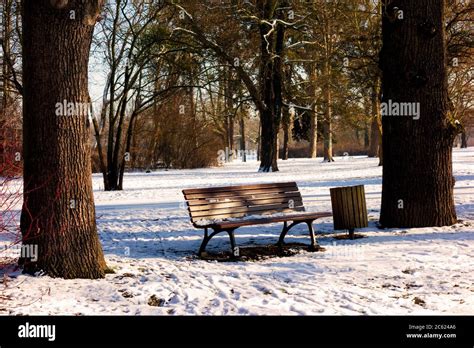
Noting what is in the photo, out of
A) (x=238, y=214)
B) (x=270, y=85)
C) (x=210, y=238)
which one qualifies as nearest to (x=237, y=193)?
(x=238, y=214)

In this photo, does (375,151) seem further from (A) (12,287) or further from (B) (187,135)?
(A) (12,287)

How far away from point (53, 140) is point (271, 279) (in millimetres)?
2887

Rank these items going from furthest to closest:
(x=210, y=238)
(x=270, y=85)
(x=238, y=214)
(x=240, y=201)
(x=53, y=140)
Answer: (x=270, y=85) → (x=240, y=201) → (x=238, y=214) → (x=210, y=238) → (x=53, y=140)

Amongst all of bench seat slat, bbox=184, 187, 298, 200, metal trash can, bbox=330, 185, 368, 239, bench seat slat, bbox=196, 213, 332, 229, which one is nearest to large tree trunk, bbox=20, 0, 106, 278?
bench seat slat, bbox=196, 213, 332, 229

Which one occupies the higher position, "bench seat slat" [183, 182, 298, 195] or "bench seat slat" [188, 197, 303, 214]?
"bench seat slat" [183, 182, 298, 195]

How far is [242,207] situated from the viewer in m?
8.62

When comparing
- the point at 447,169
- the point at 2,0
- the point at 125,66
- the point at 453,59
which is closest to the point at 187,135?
the point at 2,0

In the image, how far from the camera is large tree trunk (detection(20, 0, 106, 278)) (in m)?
5.98

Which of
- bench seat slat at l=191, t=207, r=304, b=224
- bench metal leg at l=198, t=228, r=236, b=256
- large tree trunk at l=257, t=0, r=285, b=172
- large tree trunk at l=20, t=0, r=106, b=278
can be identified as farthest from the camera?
large tree trunk at l=257, t=0, r=285, b=172

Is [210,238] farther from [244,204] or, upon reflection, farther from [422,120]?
[422,120]

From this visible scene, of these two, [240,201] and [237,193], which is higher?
[237,193]

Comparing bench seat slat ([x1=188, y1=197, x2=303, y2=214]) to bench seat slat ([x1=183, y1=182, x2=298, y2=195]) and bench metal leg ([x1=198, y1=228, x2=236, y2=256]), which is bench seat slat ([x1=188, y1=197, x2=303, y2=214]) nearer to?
bench seat slat ([x1=183, y1=182, x2=298, y2=195])

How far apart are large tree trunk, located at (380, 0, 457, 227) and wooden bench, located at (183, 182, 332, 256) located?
1771 mm
